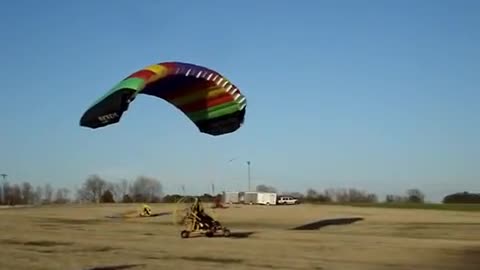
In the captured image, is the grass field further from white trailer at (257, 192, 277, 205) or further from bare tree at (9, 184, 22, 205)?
bare tree at (9, 184, 22, 205)

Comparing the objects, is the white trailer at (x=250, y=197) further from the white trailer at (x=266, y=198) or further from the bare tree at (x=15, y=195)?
the bare tree at (x=15, y=195)

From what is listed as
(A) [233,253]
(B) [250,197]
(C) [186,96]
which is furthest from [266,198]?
(A) [233,253]

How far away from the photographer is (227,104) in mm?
26547

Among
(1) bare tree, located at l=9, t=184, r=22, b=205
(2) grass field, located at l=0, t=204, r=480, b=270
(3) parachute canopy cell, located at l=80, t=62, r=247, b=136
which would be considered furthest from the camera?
(1) bare tree, located at l=9, t=184, r=22, b=205

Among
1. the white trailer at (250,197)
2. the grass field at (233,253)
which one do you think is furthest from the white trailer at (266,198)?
the grass field at (233,253)

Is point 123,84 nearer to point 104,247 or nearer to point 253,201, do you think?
point 104,247

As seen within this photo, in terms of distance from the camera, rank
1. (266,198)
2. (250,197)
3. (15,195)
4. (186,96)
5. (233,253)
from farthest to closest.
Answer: (15,195) < (250,197) < (266,198) < (186,96) < (233,253)

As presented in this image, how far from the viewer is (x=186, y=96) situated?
90.8 ft

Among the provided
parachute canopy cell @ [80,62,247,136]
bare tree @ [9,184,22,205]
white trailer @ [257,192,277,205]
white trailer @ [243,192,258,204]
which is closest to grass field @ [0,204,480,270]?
parachute canopy cell @ [80,62,247,136]

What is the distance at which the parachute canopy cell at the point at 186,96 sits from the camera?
24250mm

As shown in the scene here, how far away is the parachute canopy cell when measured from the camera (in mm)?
24250

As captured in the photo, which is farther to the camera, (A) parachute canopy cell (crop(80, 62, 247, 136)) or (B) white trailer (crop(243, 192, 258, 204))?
(B) white trailer (crop(243, 192, 258, 204))

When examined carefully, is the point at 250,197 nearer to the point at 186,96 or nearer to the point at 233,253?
the point at 186,96

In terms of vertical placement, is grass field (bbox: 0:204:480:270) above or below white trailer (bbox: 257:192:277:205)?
below
